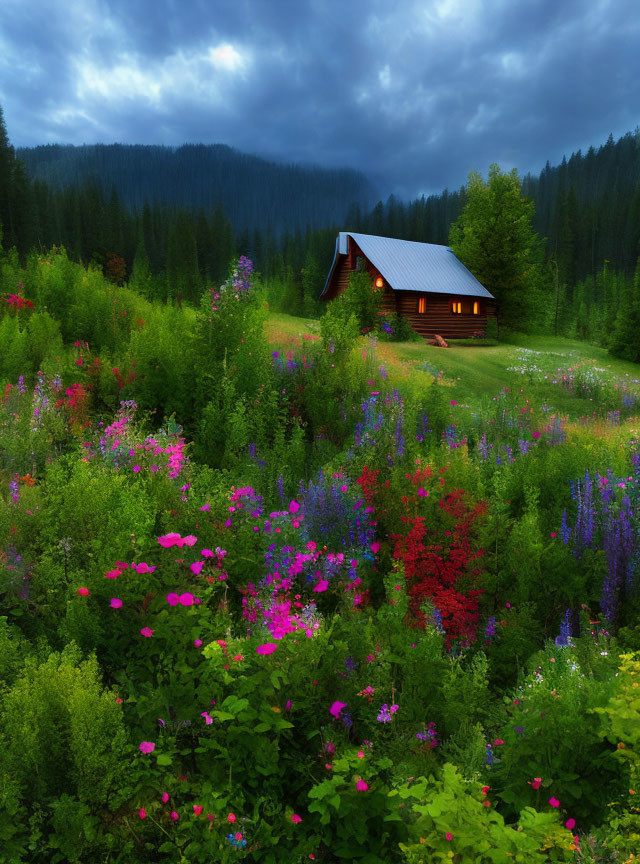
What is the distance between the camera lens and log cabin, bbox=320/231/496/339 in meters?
29.4

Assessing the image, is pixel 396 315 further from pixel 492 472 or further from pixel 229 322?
pixel 492 472

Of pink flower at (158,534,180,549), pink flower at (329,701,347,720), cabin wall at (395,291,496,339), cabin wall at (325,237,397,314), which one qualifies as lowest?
pink flower at (329,701,347,720)

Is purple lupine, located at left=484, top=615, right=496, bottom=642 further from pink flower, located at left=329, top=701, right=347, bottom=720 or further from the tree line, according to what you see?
the tree line

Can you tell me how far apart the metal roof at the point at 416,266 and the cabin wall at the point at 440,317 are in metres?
0.69

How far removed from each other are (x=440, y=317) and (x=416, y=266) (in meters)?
3.42

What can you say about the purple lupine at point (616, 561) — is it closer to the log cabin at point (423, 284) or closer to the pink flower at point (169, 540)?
the pink flower at point (169, 540)

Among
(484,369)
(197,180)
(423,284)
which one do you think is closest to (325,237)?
(423,284)

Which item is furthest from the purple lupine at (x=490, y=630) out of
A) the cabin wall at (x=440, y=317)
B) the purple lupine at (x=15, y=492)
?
the cabin wall at (x=440, y=317)

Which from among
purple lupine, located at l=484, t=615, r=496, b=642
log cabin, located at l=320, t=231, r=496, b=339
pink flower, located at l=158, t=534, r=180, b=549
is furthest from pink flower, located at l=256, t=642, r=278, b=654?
log cabin, located at l=320, t=231, r=496, b=339

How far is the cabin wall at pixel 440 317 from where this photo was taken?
98.1ft

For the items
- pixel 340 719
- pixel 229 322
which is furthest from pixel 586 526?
pixel 229 322

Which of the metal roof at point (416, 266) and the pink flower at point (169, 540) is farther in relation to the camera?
the metal roof at point (416, 266)

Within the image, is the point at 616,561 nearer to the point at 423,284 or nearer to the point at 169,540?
the point at 169,540

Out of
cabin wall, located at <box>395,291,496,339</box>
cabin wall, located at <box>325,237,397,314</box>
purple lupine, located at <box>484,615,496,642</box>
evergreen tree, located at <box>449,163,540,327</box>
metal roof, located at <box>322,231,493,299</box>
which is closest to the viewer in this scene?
purple lupine, located at <box>484,615,496,642</box>
